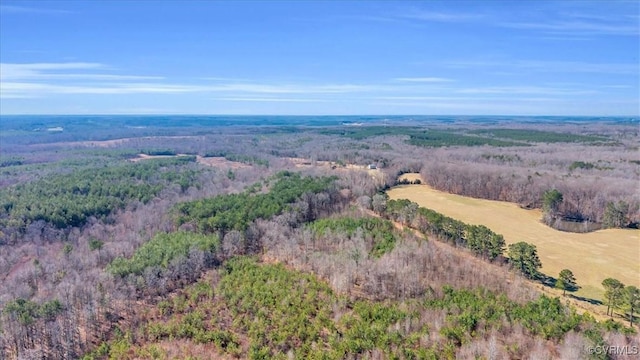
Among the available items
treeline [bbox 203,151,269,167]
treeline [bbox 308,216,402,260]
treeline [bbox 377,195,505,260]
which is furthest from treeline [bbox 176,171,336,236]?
treeline [bbox 203,151,269,167]

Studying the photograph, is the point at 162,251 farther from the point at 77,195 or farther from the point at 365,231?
the point at 77,195

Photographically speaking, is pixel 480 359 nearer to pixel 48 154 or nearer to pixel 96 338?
pixel 96 338

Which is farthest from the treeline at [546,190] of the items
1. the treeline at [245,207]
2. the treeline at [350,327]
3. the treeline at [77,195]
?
the treeline at [77,195]

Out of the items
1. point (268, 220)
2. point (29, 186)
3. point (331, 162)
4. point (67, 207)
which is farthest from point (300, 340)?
point (331, 162)

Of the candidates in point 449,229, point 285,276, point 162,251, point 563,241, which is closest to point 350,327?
point 285,276

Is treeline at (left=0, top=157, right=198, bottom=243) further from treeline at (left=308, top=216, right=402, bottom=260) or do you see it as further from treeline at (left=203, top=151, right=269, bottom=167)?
treeline at (left=308, top=216, right=402, bottom=260)

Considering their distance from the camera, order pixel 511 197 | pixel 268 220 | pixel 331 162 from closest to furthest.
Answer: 1. pixel 268 220
2. pixel 511 197
3. pixel 331 162

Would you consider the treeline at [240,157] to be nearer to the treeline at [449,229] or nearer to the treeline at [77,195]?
the treeline at [77,195]
